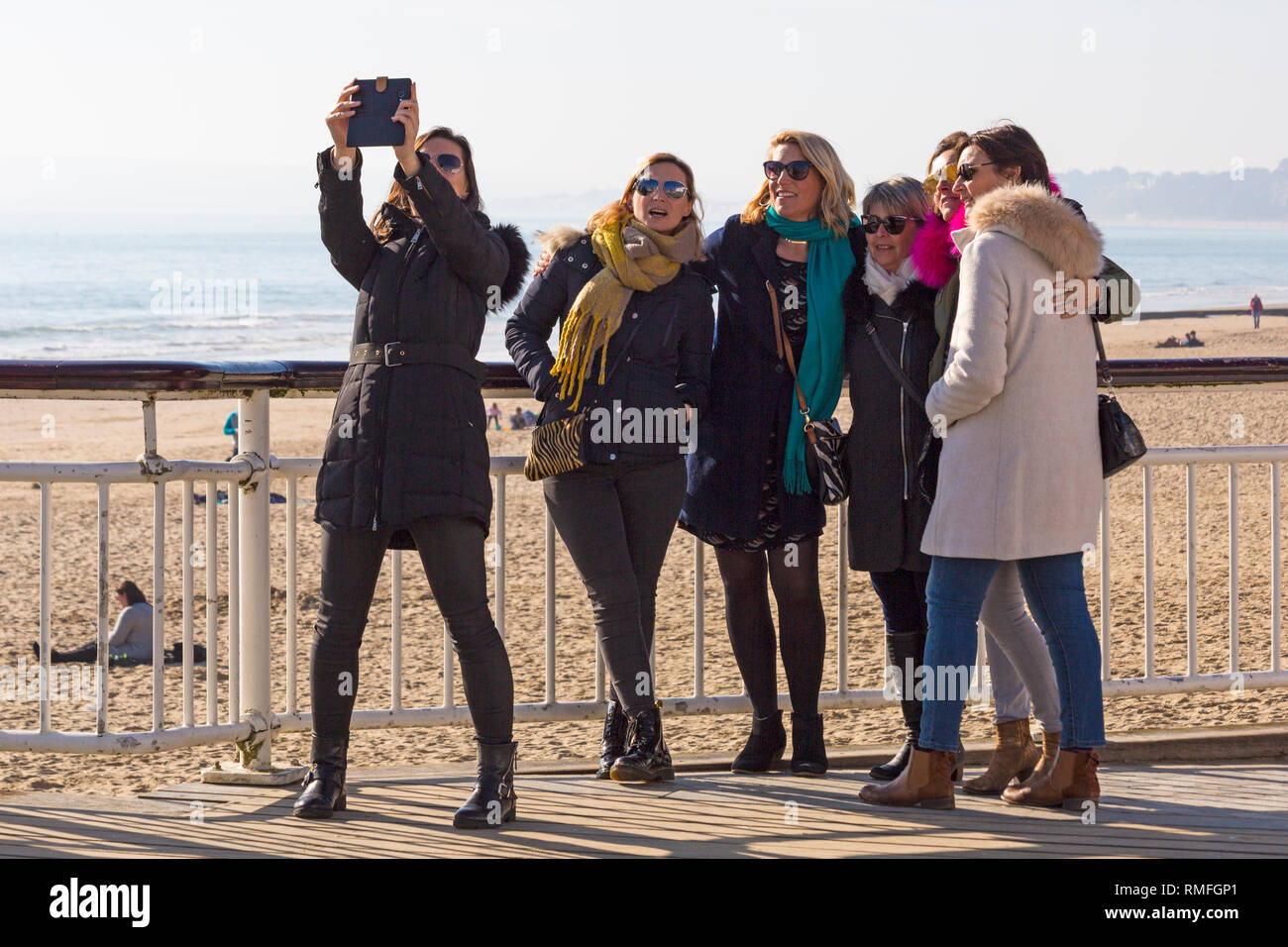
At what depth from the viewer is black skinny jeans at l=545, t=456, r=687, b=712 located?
4.11m

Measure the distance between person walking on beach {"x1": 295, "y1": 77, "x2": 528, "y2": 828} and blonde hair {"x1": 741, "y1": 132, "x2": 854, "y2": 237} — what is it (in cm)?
92

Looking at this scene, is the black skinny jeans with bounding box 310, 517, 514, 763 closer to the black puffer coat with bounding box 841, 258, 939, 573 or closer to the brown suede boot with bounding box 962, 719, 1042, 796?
the black puffer coat with bounding box 841, 258, 939, 573

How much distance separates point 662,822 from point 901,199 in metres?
1.85

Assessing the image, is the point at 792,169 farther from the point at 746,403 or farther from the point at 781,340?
the point at 746,403

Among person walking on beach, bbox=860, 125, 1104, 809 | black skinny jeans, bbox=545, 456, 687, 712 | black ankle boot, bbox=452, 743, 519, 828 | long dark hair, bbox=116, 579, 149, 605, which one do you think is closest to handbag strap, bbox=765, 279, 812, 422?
black skinny jeans, bbox=545, 456, 687, 712

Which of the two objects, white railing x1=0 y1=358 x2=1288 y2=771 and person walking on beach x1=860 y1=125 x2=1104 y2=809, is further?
white railing x1=0 y1=358 x2=1288 y2=771

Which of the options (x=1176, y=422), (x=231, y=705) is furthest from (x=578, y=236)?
(x=1176, y=422)

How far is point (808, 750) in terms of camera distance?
4324 millimetres

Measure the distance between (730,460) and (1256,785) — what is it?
5.87ft

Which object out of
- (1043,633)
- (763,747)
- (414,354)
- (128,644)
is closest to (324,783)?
(414,354)

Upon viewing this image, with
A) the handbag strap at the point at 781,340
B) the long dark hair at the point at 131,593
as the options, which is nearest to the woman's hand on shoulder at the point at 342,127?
the handbag strap at the point at 781,340

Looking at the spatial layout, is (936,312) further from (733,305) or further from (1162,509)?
(1162,509)

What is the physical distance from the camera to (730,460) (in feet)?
13.9

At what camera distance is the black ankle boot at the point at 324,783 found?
3.79 m
